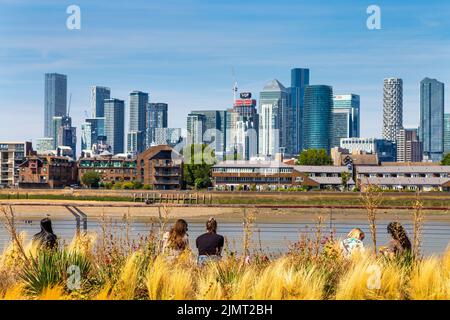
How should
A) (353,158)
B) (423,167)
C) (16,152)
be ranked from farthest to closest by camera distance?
1. (16,152)
2. (353,158)
3. (423,167)

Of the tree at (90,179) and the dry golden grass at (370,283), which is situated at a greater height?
the dry golden grass at (370,283)

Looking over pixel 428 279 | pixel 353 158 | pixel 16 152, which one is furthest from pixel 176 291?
pixel 16 152

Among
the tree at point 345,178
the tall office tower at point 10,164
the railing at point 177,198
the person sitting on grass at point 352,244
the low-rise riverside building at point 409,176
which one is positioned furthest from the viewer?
the tall office tower at point 10,164

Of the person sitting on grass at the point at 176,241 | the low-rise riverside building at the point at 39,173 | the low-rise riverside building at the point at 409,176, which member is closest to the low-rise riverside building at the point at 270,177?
the low-rise riverside building at the point at 409,176

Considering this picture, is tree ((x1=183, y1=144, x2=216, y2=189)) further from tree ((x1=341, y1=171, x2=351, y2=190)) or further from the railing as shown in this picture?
the railing

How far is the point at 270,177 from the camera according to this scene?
4756 inches

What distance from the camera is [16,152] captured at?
16188cm

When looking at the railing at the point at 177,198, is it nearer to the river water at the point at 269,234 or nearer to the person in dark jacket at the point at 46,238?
the river water at the point at 269,234

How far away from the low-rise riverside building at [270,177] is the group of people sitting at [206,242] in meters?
105

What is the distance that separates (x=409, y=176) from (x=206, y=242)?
114110 millimetres

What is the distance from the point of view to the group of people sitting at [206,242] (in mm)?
11812

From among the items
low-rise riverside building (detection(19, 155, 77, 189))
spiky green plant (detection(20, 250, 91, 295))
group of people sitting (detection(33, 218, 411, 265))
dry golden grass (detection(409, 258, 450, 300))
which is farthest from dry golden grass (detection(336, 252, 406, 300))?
low-rise riverside building (detection(19, 155, 77, 189))

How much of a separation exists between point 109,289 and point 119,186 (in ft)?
346
